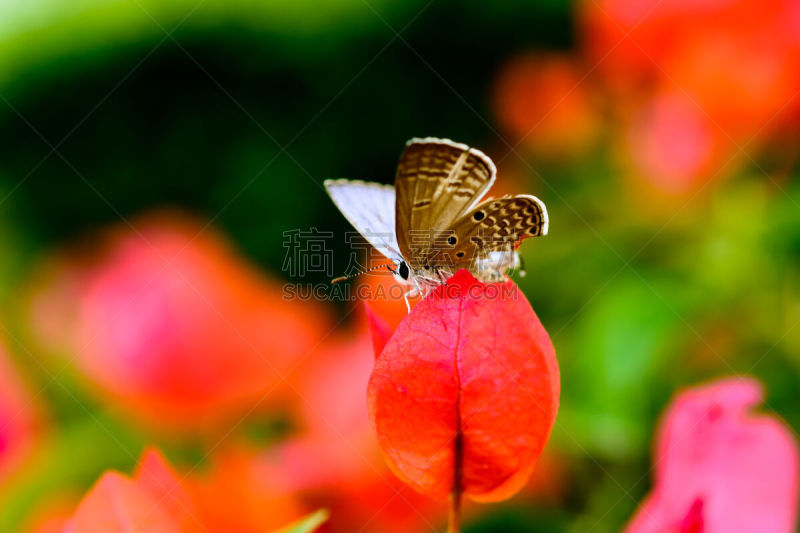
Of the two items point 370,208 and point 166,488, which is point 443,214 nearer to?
point 370,208

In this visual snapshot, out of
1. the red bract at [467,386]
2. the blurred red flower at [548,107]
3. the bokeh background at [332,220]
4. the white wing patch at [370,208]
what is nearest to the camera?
the red bract at [467,386]

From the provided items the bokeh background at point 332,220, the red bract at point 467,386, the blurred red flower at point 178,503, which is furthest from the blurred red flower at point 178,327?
the red bract at point 467,386

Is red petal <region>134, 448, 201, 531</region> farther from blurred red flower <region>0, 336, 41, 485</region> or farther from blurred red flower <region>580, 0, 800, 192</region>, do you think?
blurred red flower <region>580, 0, 800, 192</region>

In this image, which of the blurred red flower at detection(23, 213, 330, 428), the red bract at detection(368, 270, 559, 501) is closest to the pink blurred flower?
the red bract at detection(368, 270, 559, 501)

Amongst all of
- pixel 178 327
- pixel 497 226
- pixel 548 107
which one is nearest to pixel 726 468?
pixel 497 226

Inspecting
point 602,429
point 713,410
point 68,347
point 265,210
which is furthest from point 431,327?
point 265,210

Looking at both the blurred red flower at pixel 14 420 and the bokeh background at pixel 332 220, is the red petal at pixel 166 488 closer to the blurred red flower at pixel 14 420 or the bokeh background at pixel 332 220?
the bokeh background at pixel 332 220

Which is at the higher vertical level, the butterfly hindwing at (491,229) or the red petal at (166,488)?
the red petal at (166,488)
